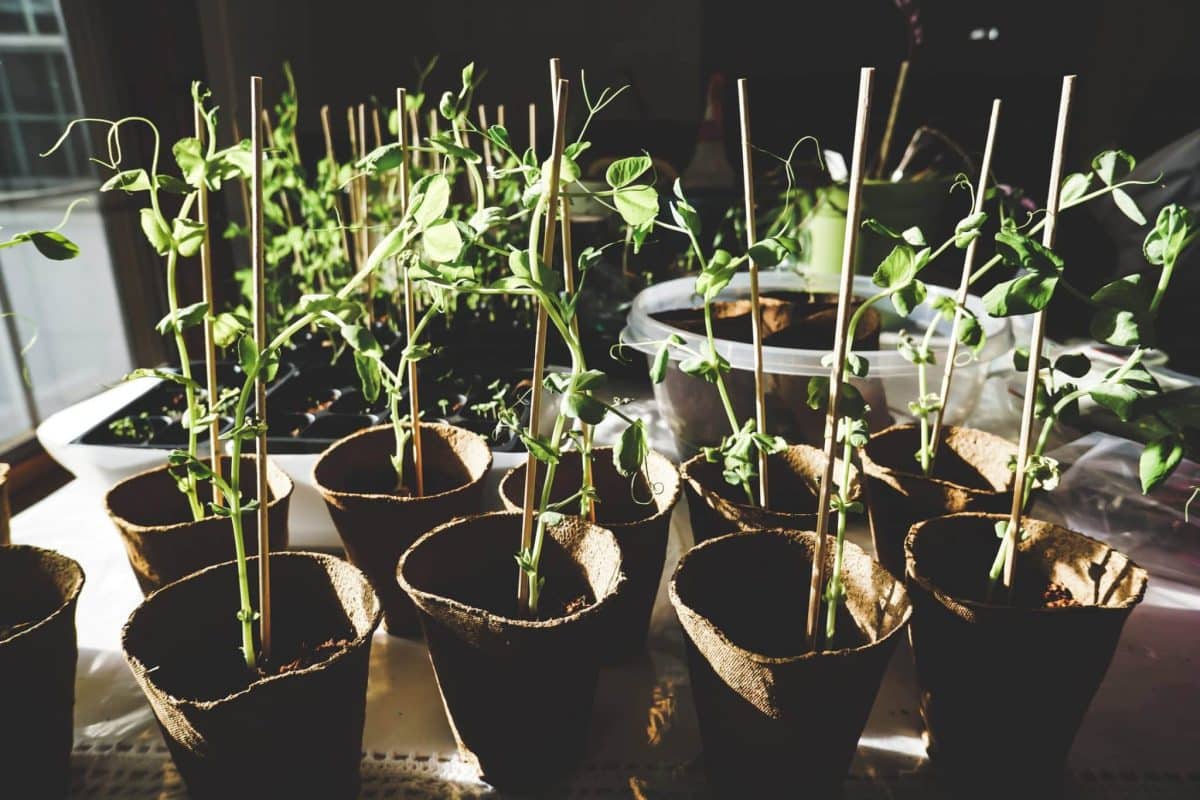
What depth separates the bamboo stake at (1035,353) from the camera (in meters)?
0.60

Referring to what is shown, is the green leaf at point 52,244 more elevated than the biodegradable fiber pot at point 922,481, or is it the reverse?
the green leaf at point 52,244

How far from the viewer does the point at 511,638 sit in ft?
2.04

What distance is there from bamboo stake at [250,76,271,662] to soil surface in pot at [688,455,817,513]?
1.55 ft

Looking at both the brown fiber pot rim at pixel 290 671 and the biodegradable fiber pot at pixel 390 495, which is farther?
the biodegradable fiber pot at pixel 390 495

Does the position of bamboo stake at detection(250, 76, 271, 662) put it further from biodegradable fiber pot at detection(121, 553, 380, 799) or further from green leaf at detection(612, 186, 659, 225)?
green leaf at detection(612, 186, 659, 225)

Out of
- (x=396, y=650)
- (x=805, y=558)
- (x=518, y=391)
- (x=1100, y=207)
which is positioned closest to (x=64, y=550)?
(x=396, y=650)

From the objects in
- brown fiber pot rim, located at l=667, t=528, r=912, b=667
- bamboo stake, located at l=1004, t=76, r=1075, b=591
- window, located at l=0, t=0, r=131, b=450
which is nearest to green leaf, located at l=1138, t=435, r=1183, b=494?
bamboo stake, located at l=1004, t=76, r=1075, b=591

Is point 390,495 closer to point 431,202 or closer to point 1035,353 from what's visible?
point 431,202

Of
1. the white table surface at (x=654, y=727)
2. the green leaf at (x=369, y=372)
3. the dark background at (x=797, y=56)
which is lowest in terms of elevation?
the white table surface at (x=654, y=727)

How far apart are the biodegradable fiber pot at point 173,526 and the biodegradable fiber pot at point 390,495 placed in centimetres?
6

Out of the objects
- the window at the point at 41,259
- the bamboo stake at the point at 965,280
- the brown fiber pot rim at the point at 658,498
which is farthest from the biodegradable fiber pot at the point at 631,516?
the window at the point at 41,259

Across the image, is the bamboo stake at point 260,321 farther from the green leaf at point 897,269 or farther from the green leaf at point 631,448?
the green leaf at point 897,269

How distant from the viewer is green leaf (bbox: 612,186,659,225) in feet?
1.94

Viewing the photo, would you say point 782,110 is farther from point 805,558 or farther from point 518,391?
point 805,558
